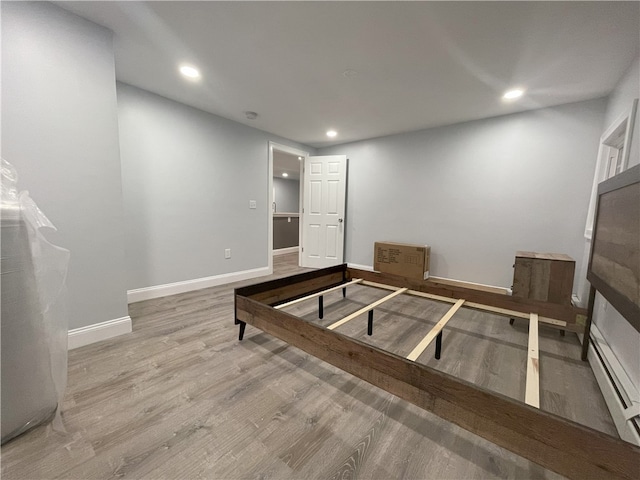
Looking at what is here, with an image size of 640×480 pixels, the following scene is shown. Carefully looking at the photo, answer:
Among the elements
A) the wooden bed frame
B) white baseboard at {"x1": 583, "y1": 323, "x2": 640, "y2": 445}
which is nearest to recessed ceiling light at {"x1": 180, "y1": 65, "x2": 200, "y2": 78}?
the wooden bed frame

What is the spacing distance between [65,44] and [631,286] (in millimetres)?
3470

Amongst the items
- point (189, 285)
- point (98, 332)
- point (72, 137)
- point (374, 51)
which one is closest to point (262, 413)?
point (98, 332)

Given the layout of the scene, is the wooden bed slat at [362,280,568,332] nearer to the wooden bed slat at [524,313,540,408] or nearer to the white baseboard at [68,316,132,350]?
the wooden bed slat at [524,313,540,408]

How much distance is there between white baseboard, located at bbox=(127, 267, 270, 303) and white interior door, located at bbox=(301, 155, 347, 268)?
110 centimetres

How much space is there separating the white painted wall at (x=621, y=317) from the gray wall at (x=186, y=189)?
12.5 feet

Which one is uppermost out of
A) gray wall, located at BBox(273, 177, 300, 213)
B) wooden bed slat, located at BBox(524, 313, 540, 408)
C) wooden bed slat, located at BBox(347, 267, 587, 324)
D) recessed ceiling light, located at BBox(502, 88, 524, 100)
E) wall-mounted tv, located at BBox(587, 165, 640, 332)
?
recessed ceiling light, located at BBox(502, 88, 524, 100)

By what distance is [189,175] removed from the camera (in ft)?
10.1

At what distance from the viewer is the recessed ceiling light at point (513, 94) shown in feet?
8.05

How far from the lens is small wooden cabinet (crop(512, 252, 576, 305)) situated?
2.23m

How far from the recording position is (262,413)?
4.12 ft

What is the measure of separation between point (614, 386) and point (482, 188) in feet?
8.31

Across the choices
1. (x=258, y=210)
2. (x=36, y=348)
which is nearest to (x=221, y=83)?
(x=258, y=210)

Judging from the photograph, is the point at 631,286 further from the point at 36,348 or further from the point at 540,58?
the point at 36,348

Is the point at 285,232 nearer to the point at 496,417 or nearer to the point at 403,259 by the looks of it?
the point at 403,259
